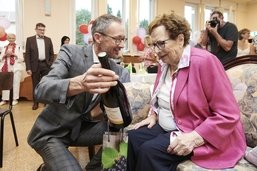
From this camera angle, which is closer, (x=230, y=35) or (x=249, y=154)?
(x=249, y=154)

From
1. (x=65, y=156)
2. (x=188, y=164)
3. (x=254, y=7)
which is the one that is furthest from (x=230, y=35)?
(x=254, y=7)

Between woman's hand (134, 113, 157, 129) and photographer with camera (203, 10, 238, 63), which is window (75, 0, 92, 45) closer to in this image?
photographer with camera (203, 10, 238, 63)

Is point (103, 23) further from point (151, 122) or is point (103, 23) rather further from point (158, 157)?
point (158, 157)

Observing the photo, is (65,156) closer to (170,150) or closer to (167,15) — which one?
(170,150)

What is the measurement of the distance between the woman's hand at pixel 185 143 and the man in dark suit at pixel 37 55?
4303 mm

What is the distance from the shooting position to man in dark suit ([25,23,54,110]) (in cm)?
523

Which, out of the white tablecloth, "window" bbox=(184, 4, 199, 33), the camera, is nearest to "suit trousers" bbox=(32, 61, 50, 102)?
the white tablecloth

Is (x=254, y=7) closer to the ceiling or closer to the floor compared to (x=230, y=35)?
closer to the ceiling

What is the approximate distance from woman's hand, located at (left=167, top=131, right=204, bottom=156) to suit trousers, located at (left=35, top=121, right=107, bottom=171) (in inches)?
20.4

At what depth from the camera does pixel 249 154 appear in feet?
4.47

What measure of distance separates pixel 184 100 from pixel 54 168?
2.45 ft

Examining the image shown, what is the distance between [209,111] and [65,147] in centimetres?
79

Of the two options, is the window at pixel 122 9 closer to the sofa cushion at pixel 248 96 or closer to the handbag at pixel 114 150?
the sofa cushion at pixel 248 96

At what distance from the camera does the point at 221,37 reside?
2941 mm
